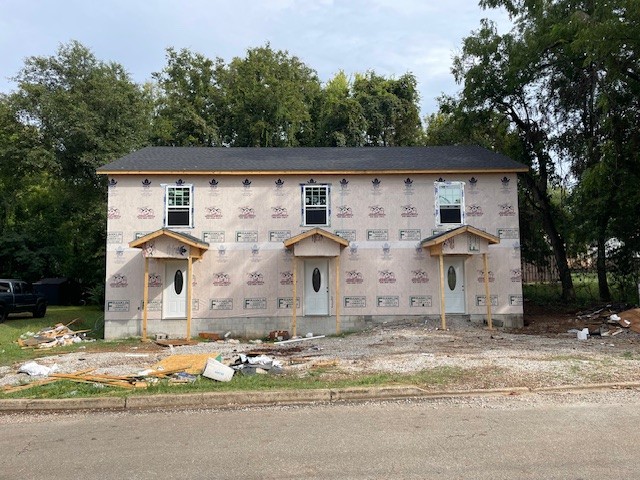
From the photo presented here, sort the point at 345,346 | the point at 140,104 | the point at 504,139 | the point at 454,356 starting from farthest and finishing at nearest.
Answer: the point at 140,104 → the point at 504,139 → the point at 345,346 → the point at 454,356

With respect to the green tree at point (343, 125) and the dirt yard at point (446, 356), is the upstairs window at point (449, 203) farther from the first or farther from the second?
the green tree at point (343, 125)

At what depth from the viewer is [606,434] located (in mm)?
5711

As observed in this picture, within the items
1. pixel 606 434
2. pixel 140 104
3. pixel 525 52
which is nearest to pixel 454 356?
pixel 606 434

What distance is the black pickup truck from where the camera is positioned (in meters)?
20.4

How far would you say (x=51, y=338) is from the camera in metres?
15.7

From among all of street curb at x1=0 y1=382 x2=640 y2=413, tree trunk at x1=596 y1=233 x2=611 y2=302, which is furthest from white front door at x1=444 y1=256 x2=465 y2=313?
street curb at x1=0 y1=382 x2=640 y2=413

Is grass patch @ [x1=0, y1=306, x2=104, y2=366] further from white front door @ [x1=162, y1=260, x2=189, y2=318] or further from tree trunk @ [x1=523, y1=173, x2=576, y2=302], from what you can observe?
tree trunk @ [x1=523, y1=173, x2=576, y2=302]

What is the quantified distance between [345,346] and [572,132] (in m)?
15.4

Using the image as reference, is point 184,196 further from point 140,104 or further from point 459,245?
point 140,104

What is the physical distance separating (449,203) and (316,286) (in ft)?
18.4

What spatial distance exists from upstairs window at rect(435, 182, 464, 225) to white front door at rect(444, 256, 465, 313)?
4.54ft

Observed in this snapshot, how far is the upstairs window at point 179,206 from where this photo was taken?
1730cm

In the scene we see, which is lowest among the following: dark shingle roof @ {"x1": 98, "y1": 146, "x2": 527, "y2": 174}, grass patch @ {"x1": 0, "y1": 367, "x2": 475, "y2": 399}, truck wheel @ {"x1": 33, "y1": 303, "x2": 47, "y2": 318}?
grass patch @ {"x1": 0, "y1": 367, "x2": 475, "y2": 399}

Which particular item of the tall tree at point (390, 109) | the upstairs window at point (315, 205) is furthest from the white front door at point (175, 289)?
the tall tree at point (390, 109)
